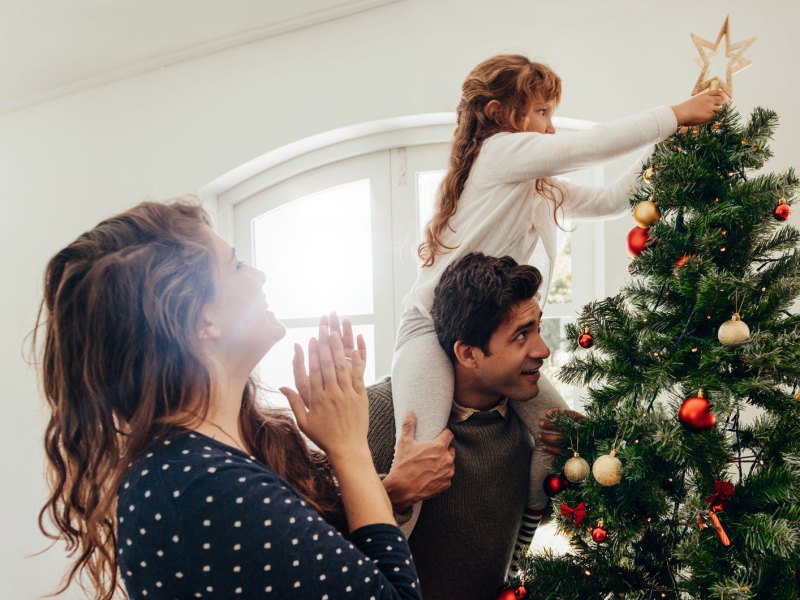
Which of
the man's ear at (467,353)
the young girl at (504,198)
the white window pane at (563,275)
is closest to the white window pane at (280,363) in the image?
the white window pane at (563,275)

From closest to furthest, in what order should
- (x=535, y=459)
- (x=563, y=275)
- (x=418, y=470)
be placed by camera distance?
(x=418, y=470) → (x=535, y=459) → (x=563, y=275)

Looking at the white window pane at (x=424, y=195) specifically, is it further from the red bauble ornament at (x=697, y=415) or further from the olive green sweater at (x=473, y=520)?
the red bauble ornament at (x=697, y=415)

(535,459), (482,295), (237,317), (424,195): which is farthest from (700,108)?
(424,195)

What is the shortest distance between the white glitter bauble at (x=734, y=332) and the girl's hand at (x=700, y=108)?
A: 1.22ft

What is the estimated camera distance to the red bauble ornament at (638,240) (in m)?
1.20

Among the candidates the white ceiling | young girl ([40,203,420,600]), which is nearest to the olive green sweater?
young girl ([40,203,420,600])

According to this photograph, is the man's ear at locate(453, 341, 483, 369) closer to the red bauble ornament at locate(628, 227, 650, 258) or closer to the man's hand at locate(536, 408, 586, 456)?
the man's hand at locate(536, 408, 586, 456)

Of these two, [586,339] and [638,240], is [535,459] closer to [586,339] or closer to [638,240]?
[586,339]

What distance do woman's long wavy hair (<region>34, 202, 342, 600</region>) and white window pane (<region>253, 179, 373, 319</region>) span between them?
158 centimetres

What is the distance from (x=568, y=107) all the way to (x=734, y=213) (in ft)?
3.42

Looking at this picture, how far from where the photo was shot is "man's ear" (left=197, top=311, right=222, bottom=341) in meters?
0.97

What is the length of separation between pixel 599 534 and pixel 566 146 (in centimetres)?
73

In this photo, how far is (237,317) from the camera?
1009 millimetres

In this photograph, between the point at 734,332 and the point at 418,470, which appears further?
the point at 418,470
